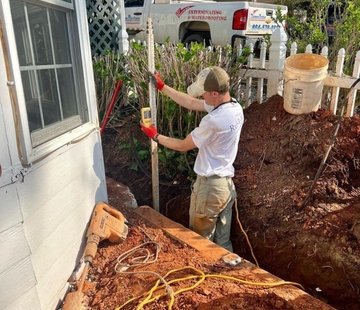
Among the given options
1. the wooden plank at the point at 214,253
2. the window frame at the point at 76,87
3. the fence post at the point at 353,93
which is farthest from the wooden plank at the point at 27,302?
the fence post at the point at 353,93

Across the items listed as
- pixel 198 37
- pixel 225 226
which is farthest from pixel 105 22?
pixel 225 226

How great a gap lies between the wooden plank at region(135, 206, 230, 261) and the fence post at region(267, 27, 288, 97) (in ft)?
8.11

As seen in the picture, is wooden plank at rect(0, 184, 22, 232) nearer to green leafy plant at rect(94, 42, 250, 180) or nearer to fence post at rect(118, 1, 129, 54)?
green leafy plant at rect(94, 42, 250, 180)

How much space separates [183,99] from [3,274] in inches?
89.6

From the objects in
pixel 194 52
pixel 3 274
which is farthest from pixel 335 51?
pixel 3 274

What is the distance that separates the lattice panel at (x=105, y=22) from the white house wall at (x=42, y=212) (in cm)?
352

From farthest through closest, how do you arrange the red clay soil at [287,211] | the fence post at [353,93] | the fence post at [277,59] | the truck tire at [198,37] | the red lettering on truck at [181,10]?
the truck tire at [198,37], the red lettering on truck at [181,10], the fence post at [277,59], the fence post at [353,93], the red clay soil at [287,211]

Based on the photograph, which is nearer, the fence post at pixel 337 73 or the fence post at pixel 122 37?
the fence post at pixel 337 73

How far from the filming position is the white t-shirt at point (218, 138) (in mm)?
2939

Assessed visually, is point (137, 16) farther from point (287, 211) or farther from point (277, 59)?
point (287, 211)

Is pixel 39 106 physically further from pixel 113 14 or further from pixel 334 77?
pixel 113 14

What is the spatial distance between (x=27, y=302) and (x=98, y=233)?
829mm

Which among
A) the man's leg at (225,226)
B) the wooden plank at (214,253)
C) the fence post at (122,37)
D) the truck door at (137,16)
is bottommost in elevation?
the man's leg at (225,226)

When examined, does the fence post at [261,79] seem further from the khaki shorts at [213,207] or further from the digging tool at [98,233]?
the digging tool at [98,233]
